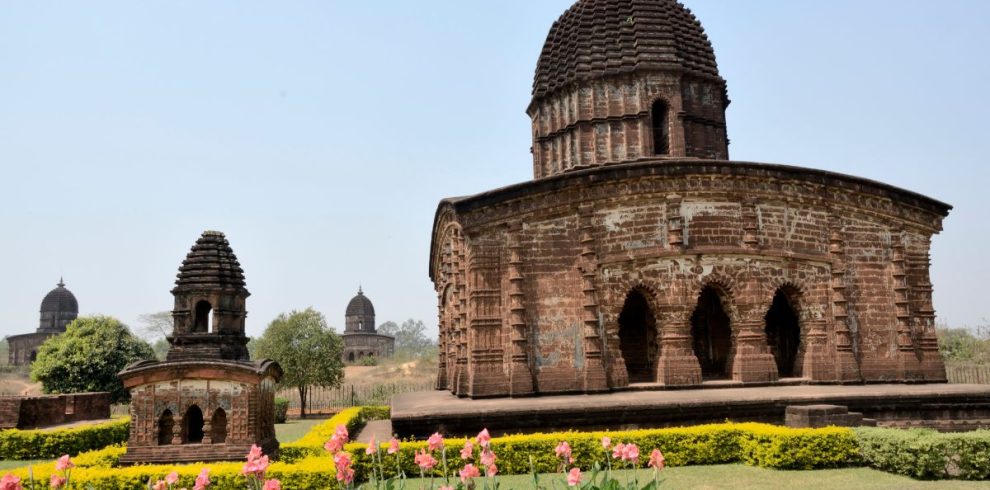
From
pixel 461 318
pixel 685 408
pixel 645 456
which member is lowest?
pixel 645 456

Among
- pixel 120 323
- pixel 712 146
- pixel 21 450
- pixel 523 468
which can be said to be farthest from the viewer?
pixel 120 323

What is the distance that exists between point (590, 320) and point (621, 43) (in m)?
8.37

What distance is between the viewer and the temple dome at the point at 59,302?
60281 mm

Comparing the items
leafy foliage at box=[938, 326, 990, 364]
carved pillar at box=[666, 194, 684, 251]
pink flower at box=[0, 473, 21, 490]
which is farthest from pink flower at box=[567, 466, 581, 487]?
leafy foliage at box=[938, 326, 990, 364]

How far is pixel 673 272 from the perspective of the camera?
1549 cm

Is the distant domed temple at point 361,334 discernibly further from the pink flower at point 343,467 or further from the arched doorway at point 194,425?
the pink flower at point 343,467

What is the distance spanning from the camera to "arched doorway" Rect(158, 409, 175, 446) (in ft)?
42.0

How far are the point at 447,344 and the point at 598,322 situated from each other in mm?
5862

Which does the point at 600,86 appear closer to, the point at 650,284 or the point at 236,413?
the point at 650,284

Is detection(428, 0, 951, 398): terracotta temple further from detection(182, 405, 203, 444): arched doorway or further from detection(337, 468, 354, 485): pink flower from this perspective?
detection(337, 468, 354, 485): pink flower

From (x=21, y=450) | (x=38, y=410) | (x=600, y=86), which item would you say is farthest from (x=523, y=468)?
(x=38, y=410)

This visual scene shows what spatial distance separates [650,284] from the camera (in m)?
15.5

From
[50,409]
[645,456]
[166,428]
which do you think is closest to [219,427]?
[166,428]

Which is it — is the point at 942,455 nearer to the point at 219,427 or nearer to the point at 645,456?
the point at 645,456
